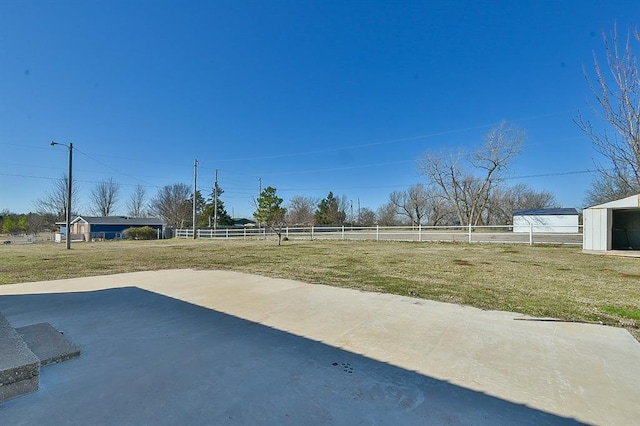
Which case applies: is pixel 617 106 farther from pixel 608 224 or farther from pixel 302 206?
pixel 302 206

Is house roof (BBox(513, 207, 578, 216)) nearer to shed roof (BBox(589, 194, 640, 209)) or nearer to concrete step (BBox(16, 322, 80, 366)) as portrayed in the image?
shed roof (BBox(589, 194, 640, 209))

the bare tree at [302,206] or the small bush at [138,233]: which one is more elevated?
the bare tree at [302,206]

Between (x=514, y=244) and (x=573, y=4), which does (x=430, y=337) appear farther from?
(x=514, y=244)

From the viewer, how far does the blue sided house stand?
114 feet

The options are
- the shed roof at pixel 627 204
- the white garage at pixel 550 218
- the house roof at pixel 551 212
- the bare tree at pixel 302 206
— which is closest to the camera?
the shed roof at pixel 627 204

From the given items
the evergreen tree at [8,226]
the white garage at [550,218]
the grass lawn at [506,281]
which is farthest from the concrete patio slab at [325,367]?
the evergreen tree at [8,226]

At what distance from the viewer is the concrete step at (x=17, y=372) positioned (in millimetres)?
1981

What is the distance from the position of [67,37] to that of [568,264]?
1706cm

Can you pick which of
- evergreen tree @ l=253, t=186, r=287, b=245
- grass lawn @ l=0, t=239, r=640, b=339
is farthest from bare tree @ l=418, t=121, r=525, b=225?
grass lawn @ l=0, t=239, r=640, b=339

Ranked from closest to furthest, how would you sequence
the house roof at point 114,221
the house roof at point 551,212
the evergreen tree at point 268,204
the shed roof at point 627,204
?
the shed roof at point 627,204
the house roof at point 551,212
the evergreen tree at point 268,204
the house roof at point 114,221

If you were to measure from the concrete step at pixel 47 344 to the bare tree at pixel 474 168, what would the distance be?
3447 cm

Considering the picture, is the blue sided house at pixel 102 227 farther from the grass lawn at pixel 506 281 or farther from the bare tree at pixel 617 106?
the bare tree at pixel 617 106

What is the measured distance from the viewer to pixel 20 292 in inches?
205

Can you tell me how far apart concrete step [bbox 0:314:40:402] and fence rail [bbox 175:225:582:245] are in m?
16.5
